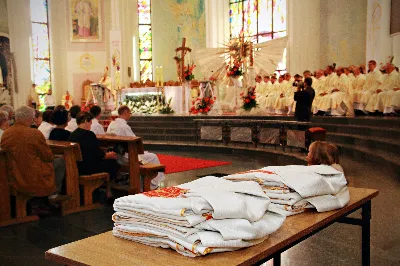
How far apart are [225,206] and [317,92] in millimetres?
12762

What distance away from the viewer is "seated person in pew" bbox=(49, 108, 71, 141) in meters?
6.22

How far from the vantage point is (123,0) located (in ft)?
70.0

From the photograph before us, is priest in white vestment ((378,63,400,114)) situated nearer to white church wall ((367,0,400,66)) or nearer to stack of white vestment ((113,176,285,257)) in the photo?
white church wall ((367,0,400,66))

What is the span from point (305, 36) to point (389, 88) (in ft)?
22.2

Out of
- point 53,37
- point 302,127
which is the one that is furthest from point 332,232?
point 53,37

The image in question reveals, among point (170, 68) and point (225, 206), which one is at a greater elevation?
point (170, 68)

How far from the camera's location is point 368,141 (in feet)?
28.0

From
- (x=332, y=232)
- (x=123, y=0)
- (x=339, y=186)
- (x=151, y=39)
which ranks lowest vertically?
(x=332, y=232)

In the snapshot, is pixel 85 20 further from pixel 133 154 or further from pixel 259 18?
pixel 133 154

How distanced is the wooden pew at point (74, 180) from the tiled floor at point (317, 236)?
194 millimetres

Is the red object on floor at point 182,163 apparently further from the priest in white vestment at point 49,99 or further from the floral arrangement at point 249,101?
the priest in white vestment at point 49,99

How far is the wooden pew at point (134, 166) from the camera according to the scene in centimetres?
604

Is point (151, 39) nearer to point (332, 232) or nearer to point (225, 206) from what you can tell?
point (332, 232)

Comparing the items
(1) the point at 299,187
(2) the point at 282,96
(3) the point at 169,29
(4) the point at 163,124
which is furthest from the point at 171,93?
(1) the point at 299,187
